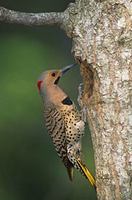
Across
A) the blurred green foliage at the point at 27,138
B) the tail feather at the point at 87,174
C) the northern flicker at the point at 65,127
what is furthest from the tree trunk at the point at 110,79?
the blurred green foliage at the point at 27,138

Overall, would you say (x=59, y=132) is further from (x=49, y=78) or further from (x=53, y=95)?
(x=49, y=78)

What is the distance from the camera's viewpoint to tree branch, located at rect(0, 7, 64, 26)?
24.5ft

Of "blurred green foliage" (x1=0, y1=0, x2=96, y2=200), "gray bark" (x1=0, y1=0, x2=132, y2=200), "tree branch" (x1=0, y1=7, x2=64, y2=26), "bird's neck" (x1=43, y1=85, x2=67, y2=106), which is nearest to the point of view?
"gray bark" (x1=0, y1=0, x2=132, y2=200)

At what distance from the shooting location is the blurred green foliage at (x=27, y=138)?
34.0 ft

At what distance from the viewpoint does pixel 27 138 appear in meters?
10.8

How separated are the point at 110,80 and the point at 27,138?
3.82 meters

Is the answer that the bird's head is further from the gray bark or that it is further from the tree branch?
the gray bark

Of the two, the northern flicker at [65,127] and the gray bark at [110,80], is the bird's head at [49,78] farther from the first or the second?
the gray bark at [110,80]

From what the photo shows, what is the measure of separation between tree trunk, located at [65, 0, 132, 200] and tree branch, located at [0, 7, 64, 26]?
251 millimetres

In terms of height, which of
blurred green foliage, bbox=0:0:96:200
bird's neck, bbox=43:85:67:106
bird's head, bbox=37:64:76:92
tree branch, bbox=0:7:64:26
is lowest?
blurred green foliage, bbox=0:0:96:200

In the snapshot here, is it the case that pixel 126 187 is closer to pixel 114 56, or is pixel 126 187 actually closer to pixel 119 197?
pixel 119 197

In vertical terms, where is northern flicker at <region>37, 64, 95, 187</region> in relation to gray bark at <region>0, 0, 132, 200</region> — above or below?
below

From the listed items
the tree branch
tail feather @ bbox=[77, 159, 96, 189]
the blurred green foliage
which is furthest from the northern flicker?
the blurred green foliage

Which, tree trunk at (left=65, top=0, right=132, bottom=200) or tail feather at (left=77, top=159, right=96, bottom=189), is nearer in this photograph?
tree trunk at (left=65, top=0, right=132, bottom=200)
